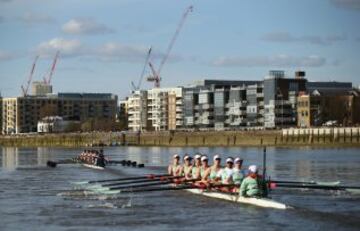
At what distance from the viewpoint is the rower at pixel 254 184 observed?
93.8ft

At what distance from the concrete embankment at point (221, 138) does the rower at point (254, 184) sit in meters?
82.2

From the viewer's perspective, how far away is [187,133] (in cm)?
15250

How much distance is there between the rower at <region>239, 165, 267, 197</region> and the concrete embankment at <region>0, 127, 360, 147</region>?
270 feet

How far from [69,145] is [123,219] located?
15312 cm

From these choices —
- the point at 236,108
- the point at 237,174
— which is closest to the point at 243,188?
the point at 237,174

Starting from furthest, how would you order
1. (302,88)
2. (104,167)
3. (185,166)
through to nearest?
(302,88), (104,167), (185,166)

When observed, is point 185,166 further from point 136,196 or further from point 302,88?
point 302,88

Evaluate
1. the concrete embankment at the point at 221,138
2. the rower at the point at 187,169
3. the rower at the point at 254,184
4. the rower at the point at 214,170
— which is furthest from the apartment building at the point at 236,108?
the rower at the point at 254,184

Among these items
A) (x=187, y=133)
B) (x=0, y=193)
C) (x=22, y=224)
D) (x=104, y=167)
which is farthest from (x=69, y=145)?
(x=22, y=224)

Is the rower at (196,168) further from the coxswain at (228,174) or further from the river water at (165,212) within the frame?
the coxswain at (228,174)

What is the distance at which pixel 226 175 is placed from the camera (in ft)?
104

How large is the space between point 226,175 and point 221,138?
110 metres

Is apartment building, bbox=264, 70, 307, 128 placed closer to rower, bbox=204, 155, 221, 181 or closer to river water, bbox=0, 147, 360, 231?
river water, bbox=0, 147, 360, 231

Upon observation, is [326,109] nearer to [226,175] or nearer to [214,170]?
[214,170]
